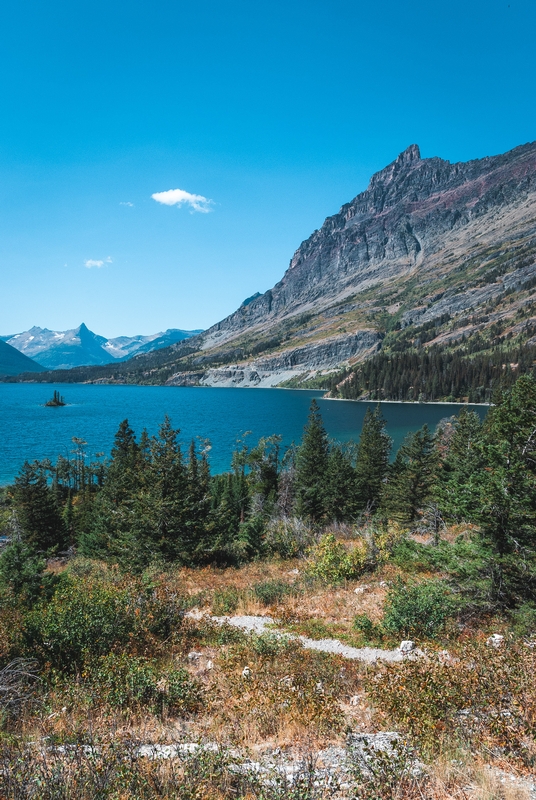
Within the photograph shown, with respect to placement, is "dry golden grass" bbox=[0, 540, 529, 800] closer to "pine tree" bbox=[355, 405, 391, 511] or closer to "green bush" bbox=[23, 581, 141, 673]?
"green bush" bbox=[23, 581, 141, 673]

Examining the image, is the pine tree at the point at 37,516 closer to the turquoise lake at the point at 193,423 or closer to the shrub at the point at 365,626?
the turquoise lake at the point at 193,423

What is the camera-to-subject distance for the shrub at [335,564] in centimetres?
1709

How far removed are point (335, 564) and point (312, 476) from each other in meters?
29.7

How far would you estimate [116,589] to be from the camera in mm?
12117

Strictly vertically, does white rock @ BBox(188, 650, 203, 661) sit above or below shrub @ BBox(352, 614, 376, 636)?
above

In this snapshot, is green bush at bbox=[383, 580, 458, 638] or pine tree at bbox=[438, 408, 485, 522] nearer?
green bush at bbox=[383, 580, 458, 638]

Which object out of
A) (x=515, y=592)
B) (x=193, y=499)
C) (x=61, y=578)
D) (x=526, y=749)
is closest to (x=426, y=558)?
(x=515, y=592)

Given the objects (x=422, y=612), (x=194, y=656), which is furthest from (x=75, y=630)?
(x=422, y=612)

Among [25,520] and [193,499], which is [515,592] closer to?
[193,499]

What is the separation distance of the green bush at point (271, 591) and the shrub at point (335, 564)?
1.83m

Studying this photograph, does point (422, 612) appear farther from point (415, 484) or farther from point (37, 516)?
point (37, 516)

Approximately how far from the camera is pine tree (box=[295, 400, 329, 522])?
46.0 m

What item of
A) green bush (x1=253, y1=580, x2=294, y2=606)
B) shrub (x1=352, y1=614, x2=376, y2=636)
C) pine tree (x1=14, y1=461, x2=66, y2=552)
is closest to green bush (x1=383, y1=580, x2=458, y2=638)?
shrub (x1=352, y1=614, x2=376, y2=636)

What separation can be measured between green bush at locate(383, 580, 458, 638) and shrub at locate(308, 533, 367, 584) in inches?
200
